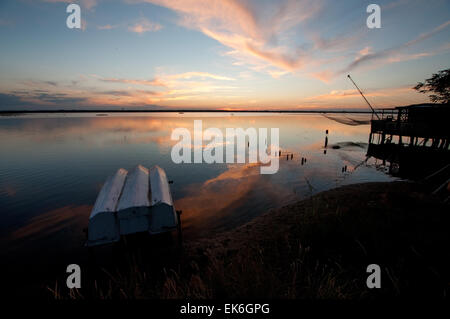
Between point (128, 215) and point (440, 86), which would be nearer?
point (128, 215)

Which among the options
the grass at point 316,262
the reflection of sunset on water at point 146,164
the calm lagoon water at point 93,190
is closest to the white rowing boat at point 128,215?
the grass at point 316,262

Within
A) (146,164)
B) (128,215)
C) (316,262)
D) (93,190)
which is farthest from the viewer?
(146,164)

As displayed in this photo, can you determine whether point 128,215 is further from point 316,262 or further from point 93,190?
point 93,190

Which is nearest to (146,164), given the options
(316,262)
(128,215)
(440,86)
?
(128,215)

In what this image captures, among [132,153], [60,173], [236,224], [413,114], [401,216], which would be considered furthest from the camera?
[132,153]

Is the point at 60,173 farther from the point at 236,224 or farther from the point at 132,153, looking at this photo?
the point at 236,224

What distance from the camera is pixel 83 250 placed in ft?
26.0

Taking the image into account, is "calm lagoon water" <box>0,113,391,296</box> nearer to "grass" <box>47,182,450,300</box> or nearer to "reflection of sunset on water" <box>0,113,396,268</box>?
"reflection of sunset on water" <box>0,113,396,268</box>

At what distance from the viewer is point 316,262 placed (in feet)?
15.3

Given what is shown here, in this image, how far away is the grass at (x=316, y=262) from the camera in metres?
A: 3.27

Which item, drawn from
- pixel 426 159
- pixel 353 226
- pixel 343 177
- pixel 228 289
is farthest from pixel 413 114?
pixel 228 289

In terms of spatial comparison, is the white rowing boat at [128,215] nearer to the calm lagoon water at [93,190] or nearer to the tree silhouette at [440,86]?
the calm lagoon water at [93,190]

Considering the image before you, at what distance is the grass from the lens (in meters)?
3.27
